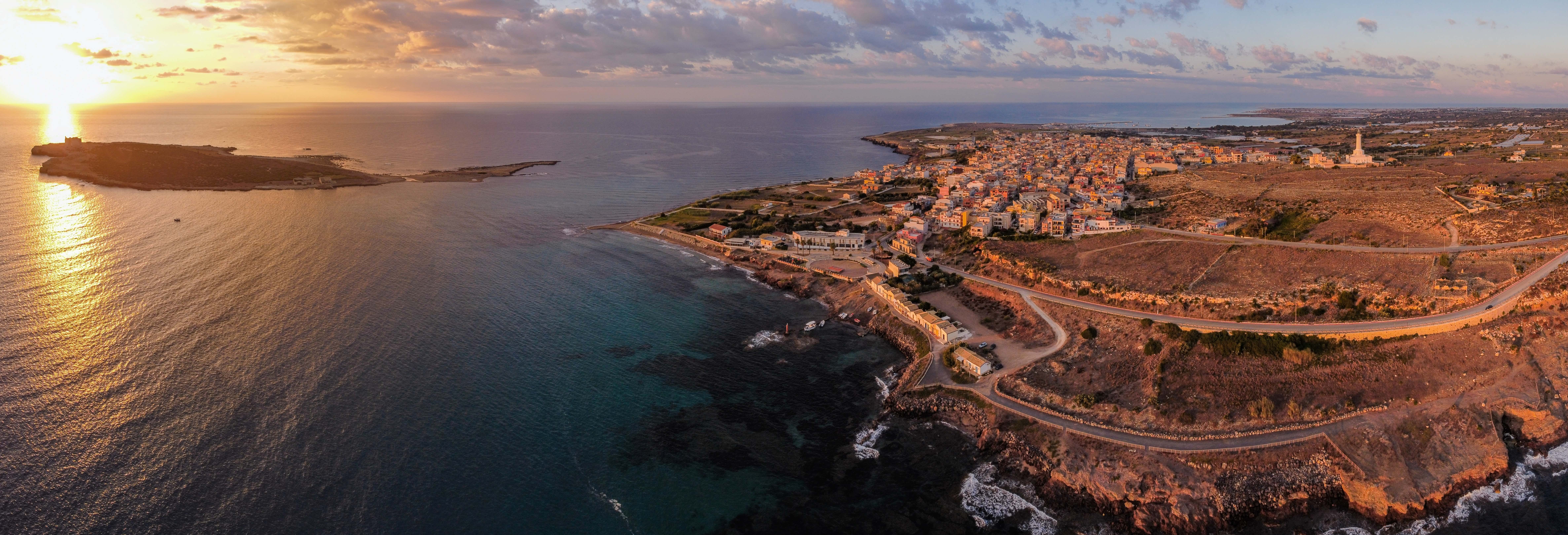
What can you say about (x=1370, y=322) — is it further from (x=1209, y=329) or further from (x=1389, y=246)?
(x=1389, y=246)

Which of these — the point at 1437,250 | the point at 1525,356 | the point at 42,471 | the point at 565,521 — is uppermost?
the point at 1437,250

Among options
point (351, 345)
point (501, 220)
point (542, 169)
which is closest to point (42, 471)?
point (351, 345)

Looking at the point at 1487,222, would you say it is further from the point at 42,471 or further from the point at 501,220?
the point at 501,220

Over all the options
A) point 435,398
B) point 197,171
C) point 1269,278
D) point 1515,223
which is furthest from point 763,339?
point 197,171

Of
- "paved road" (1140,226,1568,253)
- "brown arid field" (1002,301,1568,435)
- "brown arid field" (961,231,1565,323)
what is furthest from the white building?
"brown arid field" (1002,301,1568,435)

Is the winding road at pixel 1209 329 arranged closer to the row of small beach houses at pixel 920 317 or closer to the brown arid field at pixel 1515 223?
the row of small beach houses at pixel 920 317

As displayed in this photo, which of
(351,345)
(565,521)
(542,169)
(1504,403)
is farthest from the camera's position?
(542,169)

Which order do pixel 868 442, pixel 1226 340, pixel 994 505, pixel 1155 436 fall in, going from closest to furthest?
pixel 994 505, pixel 1155 436, pixel 868 442, pixel 1226 340
